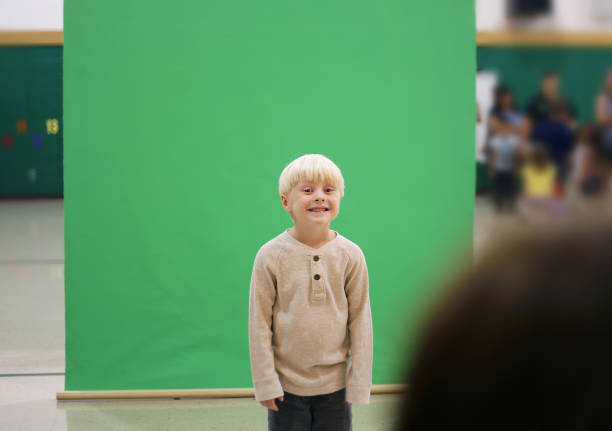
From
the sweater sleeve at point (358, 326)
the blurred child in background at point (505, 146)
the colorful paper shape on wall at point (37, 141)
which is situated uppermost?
the colorful paper shape on wall at point (37, 141)

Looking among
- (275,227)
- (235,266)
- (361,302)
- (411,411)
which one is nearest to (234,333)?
(235,266)

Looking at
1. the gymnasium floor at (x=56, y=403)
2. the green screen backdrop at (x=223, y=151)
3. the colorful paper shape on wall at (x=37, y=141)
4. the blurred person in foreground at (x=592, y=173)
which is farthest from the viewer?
the colorful paper shape on wall at (x=37, y=141)

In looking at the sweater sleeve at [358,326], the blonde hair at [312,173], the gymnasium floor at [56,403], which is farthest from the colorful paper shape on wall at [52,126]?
the sweater sleeve at [358,326]

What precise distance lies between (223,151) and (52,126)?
10103 mm

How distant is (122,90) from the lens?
122 inches

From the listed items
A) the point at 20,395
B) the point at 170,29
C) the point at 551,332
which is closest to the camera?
the point at 551,332

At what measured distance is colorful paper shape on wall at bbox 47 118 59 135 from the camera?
40.3ft

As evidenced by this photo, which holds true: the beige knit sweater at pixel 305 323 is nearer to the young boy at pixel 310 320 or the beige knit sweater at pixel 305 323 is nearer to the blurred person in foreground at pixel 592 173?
the young boy at pixel 310 320

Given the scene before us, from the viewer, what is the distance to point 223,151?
316 cm

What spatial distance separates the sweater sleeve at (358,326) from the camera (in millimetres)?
2029

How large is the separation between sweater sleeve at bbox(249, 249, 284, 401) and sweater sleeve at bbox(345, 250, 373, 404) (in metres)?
0.23

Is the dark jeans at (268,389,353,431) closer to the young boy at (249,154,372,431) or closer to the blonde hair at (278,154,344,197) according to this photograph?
the young boy at (249,154,372,431)

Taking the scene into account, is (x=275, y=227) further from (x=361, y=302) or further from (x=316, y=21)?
(x=361, y=302)

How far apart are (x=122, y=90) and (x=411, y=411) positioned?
3.05m
